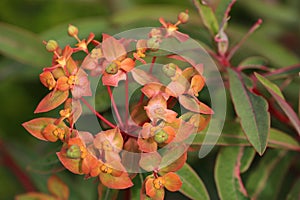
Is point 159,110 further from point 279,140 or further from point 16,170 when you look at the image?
point 16,170

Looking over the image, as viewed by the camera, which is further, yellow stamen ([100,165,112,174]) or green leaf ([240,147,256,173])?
green leaf ([240,147,256,173])

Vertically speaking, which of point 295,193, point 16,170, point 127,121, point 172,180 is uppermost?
point 127,121

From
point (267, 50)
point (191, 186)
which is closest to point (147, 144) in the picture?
point (191, 186)

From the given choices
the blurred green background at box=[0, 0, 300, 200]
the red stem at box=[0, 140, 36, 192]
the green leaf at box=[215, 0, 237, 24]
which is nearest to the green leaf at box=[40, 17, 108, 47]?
the blurred green background at box=[0, 0, 300, 200]

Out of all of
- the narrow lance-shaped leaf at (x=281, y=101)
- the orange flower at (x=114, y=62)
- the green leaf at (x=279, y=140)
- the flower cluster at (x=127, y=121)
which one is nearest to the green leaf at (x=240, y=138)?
the green leaf at (x=279, y=140)

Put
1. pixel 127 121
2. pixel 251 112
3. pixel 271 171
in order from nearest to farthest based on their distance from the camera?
pixel 127 121, pixel 251 112, pixel 271 171

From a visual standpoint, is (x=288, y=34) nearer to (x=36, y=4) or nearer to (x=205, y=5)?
(x=205, y=5)

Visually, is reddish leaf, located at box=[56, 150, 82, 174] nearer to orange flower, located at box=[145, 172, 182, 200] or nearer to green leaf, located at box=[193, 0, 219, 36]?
orange flower, located at box=[145, 172, 182, 200]

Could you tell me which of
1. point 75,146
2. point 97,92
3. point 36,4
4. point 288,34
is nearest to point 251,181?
point 97,92
